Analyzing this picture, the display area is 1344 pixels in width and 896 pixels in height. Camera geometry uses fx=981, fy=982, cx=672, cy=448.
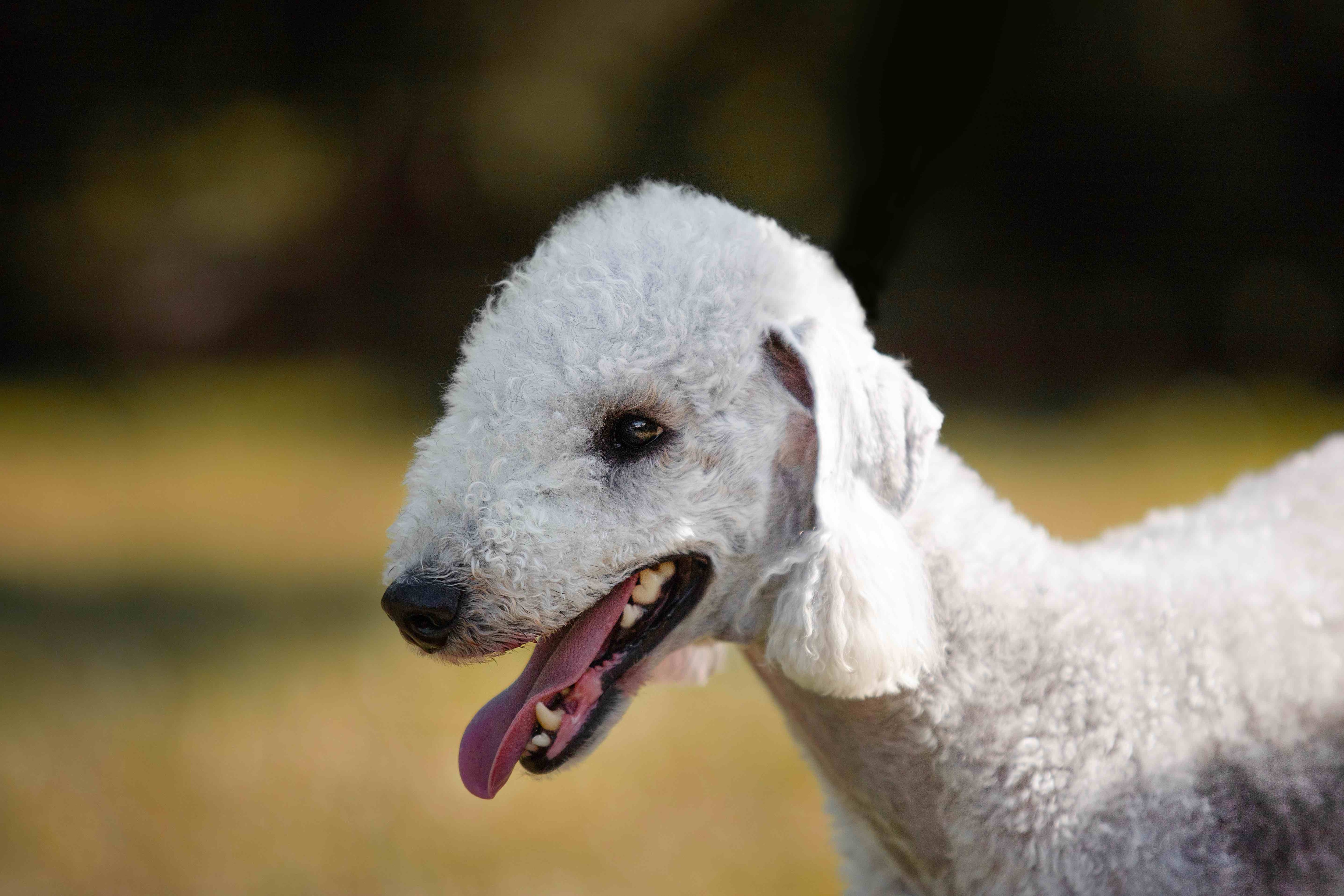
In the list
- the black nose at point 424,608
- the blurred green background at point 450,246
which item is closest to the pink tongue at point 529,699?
the black nose at point 424,608

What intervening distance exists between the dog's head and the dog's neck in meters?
0.08

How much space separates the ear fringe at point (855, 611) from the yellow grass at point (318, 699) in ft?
4.77

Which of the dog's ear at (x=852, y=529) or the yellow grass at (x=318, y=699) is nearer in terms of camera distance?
the dog's ear at (x=852, y=529)

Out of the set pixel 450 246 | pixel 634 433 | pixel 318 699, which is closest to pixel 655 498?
Result: pixel 634 433

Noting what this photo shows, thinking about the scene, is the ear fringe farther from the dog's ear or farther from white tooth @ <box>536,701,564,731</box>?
white tooth @ <box>536,701,564,731</box>

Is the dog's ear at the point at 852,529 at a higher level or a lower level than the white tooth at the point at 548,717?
higher

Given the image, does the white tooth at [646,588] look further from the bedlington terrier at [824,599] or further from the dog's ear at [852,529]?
the dog's ear at [852,529]

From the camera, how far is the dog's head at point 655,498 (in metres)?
1.07

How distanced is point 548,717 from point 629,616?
0.15 metres

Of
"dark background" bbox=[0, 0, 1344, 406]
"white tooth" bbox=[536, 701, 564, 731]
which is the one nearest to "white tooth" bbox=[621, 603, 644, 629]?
"white tooth" bbox=[536, 701, 564, 731]

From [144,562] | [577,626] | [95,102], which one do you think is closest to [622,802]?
[577,626]

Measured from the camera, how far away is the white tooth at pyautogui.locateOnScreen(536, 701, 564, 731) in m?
1.12

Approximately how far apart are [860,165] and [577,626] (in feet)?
5.76

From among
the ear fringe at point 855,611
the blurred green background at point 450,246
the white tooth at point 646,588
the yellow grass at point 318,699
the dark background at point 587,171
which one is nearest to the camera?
the ear fringe at point 855,611
